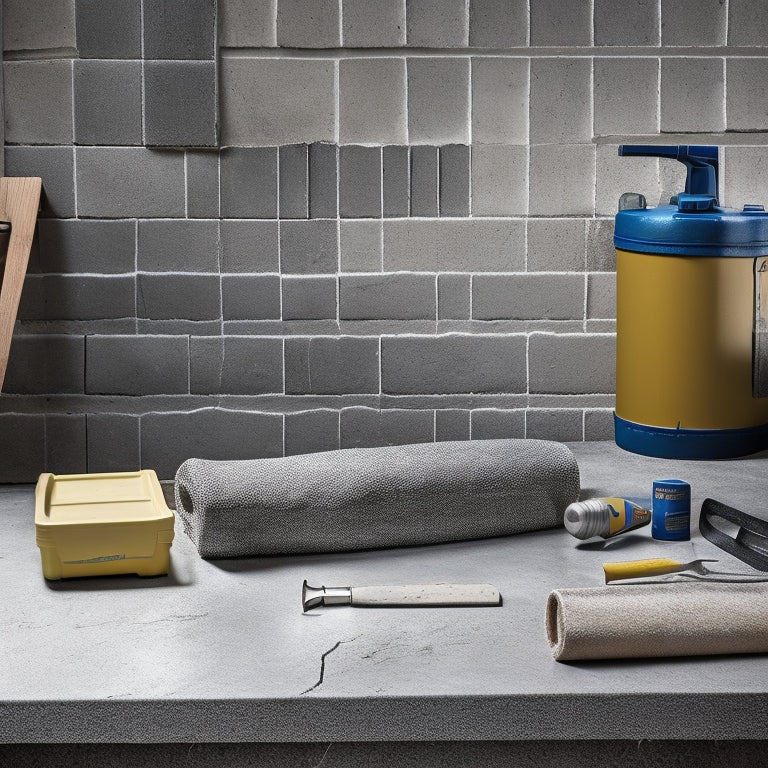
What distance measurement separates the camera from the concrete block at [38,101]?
93.1 inches

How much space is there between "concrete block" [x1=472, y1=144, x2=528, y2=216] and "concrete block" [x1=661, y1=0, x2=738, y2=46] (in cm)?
42

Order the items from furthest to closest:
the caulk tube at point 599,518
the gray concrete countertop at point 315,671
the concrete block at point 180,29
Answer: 1. the concrete block at point 180,29
2. the caulk tube at point 599,518
3. the gray concrete countertop at point 315,671

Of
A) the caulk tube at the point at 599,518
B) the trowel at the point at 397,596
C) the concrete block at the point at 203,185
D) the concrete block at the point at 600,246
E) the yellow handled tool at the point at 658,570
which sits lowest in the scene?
the trowel at the point at 397,596

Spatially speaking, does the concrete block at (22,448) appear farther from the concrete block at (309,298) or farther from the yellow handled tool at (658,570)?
the yellow handled tool at (658,570)

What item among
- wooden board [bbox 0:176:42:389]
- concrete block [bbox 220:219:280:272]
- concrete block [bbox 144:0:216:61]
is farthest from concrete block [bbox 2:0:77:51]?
concrete block [bbox 220:219:280:272]

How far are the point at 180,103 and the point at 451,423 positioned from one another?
0.95 metres

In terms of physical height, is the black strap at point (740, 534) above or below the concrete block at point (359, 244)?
below

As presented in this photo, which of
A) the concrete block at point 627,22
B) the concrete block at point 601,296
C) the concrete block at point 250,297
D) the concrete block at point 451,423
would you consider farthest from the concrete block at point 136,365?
the concrete block at point 627,22

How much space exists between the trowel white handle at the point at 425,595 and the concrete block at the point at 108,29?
1417 mm

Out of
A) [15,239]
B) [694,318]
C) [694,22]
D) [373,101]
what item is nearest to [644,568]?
[694,318]

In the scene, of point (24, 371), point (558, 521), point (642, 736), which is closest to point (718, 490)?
point (558, 521)

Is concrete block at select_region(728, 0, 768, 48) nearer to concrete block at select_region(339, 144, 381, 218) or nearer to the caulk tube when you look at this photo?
concrete block at select_region(339, 144, 381, 218)

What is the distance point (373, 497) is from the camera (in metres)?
1.72

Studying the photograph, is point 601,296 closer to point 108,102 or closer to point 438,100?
point 438,100
